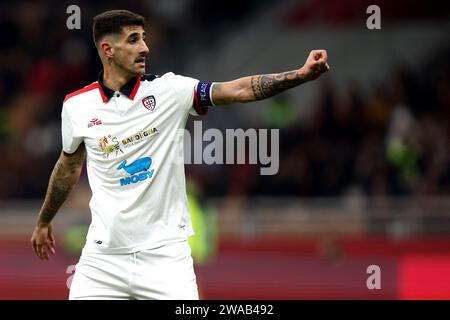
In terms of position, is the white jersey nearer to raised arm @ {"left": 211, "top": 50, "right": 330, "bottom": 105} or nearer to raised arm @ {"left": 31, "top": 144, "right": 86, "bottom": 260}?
raised arm @ {"left": 211, "top": 50, "right": 330, "bottom": 105}

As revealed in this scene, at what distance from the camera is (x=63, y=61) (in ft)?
64.9

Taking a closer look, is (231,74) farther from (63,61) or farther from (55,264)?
(55,264)

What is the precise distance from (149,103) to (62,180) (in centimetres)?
79

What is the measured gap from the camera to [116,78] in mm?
6469

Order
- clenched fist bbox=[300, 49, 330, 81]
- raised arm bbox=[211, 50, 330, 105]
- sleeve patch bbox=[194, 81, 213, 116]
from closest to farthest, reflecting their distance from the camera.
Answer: clenched fist bbox=[300, 49, 330, 81] → raised arm bbox=[211, 50, 330, 105] → sleeve patch bbox=[194, 81, 213, 116]

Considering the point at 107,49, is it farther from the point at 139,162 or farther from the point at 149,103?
the point at 139,162

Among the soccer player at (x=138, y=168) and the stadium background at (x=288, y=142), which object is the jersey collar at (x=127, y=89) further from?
the stadium background at (x=288, y=142)

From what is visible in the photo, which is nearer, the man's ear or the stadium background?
the man's ear

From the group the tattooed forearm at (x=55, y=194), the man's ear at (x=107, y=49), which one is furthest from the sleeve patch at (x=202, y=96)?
the tattooed forearm at (x=55, y=194)

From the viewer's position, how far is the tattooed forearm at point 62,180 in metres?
6.64

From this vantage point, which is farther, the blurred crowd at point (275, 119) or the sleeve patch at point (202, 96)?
the blurred crowd at point (275, 119)

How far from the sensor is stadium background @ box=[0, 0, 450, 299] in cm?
1490

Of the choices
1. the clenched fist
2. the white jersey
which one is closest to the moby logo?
the white jersey
